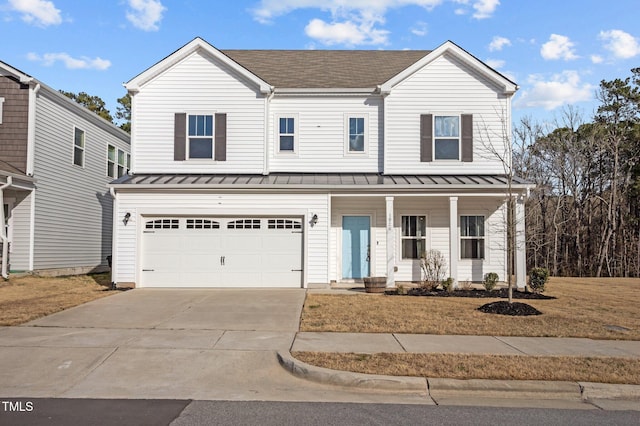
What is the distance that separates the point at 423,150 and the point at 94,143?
13.9 meters

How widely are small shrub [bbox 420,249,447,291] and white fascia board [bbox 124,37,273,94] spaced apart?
23.9ft

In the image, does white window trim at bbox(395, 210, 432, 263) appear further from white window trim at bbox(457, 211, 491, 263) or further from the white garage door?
the white garage door

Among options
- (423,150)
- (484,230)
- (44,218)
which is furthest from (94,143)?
(484,230)

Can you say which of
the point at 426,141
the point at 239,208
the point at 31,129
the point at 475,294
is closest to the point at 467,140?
the point at 426,141

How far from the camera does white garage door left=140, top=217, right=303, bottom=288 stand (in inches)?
619

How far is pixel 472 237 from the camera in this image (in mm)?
17203

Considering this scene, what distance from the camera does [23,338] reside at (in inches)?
345

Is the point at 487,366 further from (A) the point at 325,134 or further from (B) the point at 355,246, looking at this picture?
(A) the point at 325,134

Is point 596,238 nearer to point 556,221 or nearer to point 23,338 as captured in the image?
point 556,221

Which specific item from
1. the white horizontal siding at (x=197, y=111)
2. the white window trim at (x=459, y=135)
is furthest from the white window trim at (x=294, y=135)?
the white window trim at (x=459, y=135)

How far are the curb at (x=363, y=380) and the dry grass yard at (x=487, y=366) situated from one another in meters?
0.19

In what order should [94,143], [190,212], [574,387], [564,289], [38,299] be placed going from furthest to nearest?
[94,143]
[564,289]
[190,212]
[38,299]
[574,387]

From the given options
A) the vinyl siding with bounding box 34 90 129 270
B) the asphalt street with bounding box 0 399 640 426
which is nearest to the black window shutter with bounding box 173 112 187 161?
the vinyl siding with bounding box 34 90 129 270

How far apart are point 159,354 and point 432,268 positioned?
10.3 metres
